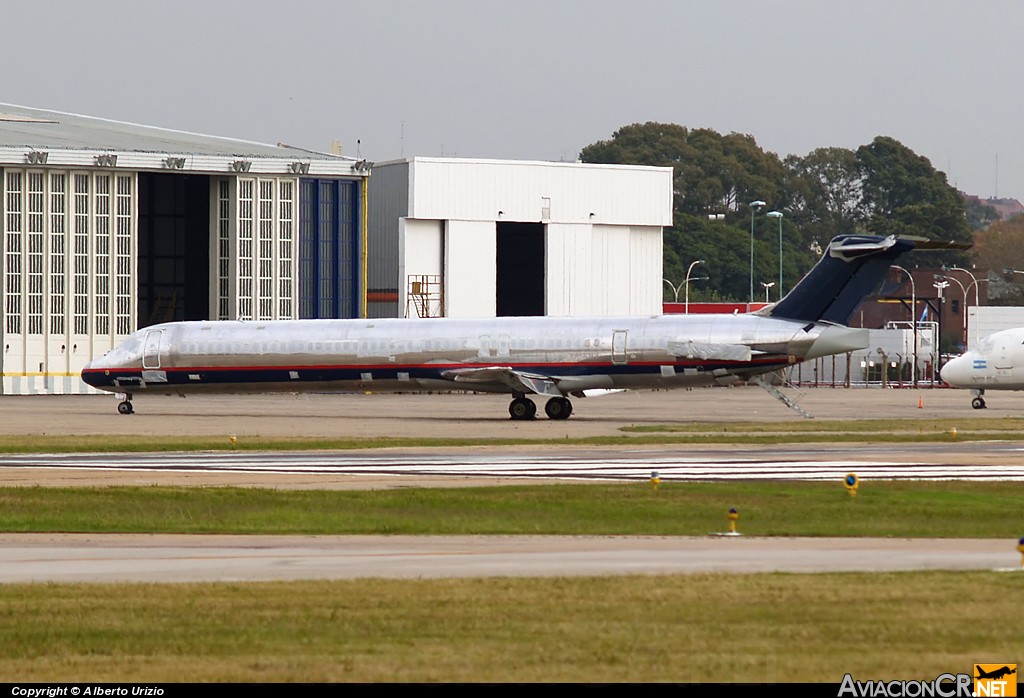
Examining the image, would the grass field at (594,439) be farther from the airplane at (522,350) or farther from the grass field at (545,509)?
the grass field at (545,509)

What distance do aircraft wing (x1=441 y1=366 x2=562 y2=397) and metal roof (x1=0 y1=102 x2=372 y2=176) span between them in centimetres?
2986

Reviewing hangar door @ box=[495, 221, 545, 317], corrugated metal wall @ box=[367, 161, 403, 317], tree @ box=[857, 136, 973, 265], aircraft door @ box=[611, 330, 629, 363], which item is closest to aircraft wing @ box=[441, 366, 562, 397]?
aircraft door @ box=[611, 330, 629, 363]

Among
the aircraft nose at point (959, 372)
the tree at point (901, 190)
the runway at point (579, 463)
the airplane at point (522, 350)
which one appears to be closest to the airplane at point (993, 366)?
the aircraft nose at point (959, 372)

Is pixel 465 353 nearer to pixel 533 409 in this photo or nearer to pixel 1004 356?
pixel 533 409

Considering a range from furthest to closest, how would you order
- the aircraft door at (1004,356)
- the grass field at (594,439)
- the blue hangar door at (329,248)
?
the blue hangar door at (329,248), the aircraft door at (1004,356), the grass field at (594,439)

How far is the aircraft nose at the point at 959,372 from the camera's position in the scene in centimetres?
6438

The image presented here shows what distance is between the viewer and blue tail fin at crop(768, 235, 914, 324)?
2004 inches

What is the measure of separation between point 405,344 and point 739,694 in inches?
1733

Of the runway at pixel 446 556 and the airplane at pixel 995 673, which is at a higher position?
the airplane at pixel 995 673

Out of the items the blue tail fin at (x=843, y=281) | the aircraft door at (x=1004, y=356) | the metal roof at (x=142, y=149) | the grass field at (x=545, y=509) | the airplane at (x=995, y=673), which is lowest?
the grass field at (x=545, y=509)

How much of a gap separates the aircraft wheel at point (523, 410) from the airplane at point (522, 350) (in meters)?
0.04

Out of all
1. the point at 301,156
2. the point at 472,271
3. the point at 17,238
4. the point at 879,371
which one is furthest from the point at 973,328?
the point at 17,238

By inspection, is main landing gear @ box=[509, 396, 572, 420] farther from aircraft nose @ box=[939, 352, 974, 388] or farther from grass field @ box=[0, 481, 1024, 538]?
grass field @ box=[0, 481, 1024, 538]

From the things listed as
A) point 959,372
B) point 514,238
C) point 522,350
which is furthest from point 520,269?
point 522,350
